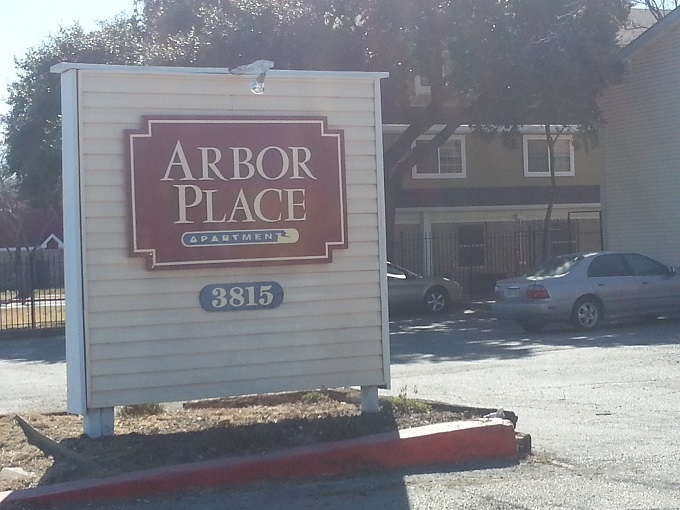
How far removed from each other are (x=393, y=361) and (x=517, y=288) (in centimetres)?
490

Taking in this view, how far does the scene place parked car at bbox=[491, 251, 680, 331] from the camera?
19891mm

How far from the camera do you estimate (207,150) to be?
9102 millimetres

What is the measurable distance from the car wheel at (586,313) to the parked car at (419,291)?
20.9ft

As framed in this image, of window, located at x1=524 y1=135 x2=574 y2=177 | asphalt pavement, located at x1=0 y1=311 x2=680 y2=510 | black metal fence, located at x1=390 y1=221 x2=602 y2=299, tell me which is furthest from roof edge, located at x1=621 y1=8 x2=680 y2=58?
window, located at x1=524 y1=135 x2=574 y2=177

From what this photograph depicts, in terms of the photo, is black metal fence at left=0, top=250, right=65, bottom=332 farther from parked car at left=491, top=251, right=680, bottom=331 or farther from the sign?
the sign

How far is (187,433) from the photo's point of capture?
352 inches

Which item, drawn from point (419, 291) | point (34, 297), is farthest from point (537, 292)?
point (34, 297)

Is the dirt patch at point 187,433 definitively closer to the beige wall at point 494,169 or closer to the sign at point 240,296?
the sign at point 240,296

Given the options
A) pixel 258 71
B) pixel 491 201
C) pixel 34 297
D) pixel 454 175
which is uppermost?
pixel 454 175

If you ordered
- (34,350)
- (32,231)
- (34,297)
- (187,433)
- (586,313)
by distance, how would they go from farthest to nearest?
(32,231) → (34,297) → (34,350) → (586,313) → (187,433)

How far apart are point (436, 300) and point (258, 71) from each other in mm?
18087

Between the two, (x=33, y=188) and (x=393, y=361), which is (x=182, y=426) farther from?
(x=33, y=188)

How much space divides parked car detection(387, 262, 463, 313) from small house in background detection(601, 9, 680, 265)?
15.7ft

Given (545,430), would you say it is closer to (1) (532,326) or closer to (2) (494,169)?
(1) (532,326)
